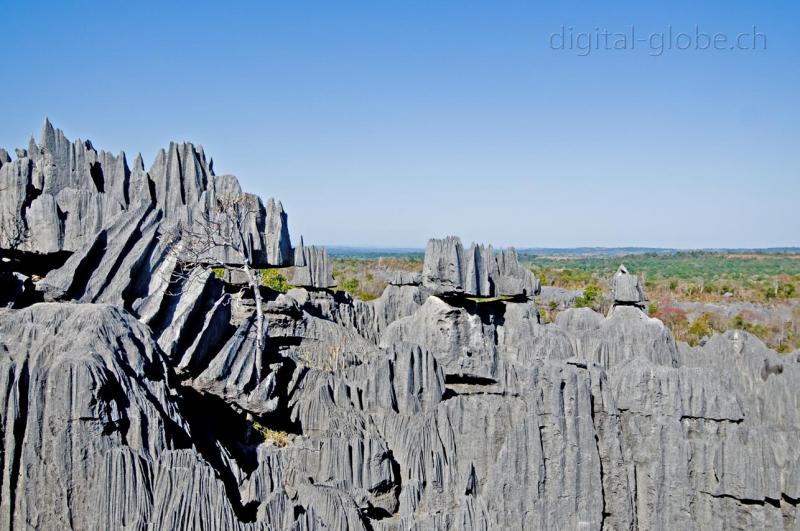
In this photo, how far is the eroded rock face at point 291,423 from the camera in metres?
7.04

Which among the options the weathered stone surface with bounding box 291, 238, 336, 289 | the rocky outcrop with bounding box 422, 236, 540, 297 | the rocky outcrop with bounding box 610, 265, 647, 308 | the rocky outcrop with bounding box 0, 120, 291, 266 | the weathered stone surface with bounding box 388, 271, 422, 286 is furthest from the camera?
the weathered stone surface with bounding box 388, 271, 422, 286

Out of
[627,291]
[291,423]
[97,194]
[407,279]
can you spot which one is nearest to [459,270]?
[627,291]

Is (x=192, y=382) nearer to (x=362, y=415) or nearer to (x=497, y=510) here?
(x=362, y=415)

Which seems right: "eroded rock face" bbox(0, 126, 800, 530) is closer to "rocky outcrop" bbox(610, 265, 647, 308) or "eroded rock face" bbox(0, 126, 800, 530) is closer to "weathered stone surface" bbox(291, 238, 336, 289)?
"rocky outcrop" bbox(610, 265, 647, 308)

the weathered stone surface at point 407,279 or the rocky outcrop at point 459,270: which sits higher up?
the rocky outcrop at point 459,270

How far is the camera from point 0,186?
11984 millimetres

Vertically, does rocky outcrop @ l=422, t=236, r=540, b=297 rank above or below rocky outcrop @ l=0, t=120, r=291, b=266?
below

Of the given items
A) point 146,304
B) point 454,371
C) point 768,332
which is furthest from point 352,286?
point 146,304

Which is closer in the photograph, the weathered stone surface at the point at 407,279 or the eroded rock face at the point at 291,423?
the eroded rock face at the point at 291,423

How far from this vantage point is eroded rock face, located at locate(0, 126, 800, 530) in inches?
277

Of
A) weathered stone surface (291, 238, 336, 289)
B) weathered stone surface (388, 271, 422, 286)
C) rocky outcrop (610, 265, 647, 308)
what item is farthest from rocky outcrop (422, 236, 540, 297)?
weathered stone surface (291, 238, 336, 289)

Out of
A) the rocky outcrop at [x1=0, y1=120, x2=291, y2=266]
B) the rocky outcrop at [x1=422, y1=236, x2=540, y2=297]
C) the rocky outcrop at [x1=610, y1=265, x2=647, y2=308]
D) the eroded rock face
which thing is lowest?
the eroded rock face

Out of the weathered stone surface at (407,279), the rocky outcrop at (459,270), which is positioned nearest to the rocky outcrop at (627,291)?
the rocky outcrop at (459,270)

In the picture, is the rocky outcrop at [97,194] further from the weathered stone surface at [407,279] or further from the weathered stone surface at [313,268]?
the weathered stone surface at [407,279]
